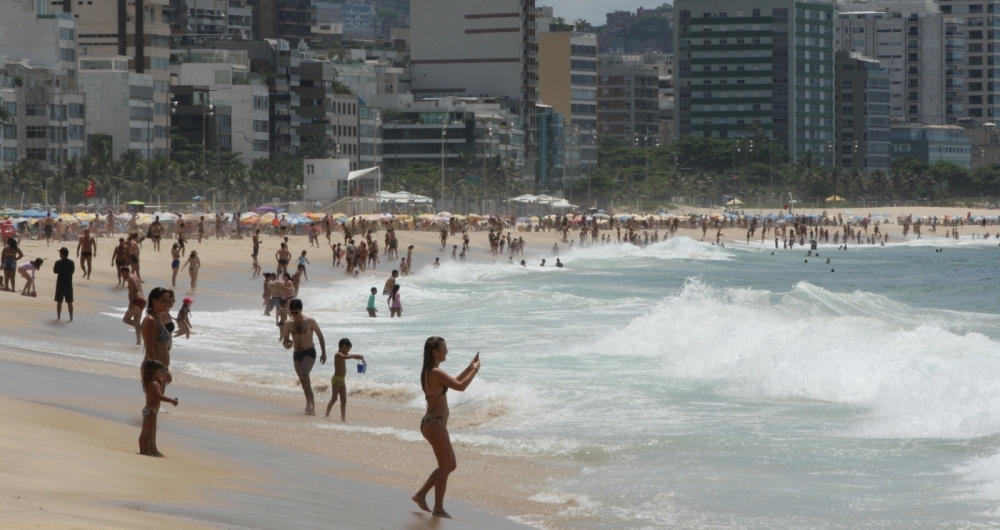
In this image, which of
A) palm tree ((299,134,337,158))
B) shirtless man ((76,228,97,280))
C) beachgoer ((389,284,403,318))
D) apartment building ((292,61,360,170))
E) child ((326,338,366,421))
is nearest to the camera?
child ((326,338,366,421))

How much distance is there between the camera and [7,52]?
313ft

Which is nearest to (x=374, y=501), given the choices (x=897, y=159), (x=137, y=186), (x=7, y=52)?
(x=137, y=186)

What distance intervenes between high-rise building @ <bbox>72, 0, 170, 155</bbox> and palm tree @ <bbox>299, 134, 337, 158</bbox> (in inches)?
461

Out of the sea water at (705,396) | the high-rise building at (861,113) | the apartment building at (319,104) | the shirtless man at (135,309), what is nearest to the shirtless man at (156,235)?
the sea water at (705,396)

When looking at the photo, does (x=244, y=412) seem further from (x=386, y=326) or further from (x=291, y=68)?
(x=291, y=68)

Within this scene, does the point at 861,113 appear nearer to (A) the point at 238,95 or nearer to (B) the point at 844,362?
(A) the point at 238,95

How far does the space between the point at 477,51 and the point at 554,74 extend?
68.5ft

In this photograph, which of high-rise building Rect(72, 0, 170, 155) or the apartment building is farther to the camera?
the apartment building

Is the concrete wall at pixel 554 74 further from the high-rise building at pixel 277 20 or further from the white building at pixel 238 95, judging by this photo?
the white building at pixel 238 95

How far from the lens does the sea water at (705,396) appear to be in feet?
42.1

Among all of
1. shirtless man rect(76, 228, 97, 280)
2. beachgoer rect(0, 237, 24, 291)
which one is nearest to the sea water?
beachgoer rect(0, 237, 24, 291)

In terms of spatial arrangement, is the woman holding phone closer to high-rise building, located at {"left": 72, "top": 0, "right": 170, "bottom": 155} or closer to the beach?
the beach

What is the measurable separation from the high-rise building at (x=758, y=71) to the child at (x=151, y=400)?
6929 inches

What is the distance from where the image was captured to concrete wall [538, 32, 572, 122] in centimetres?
16900
